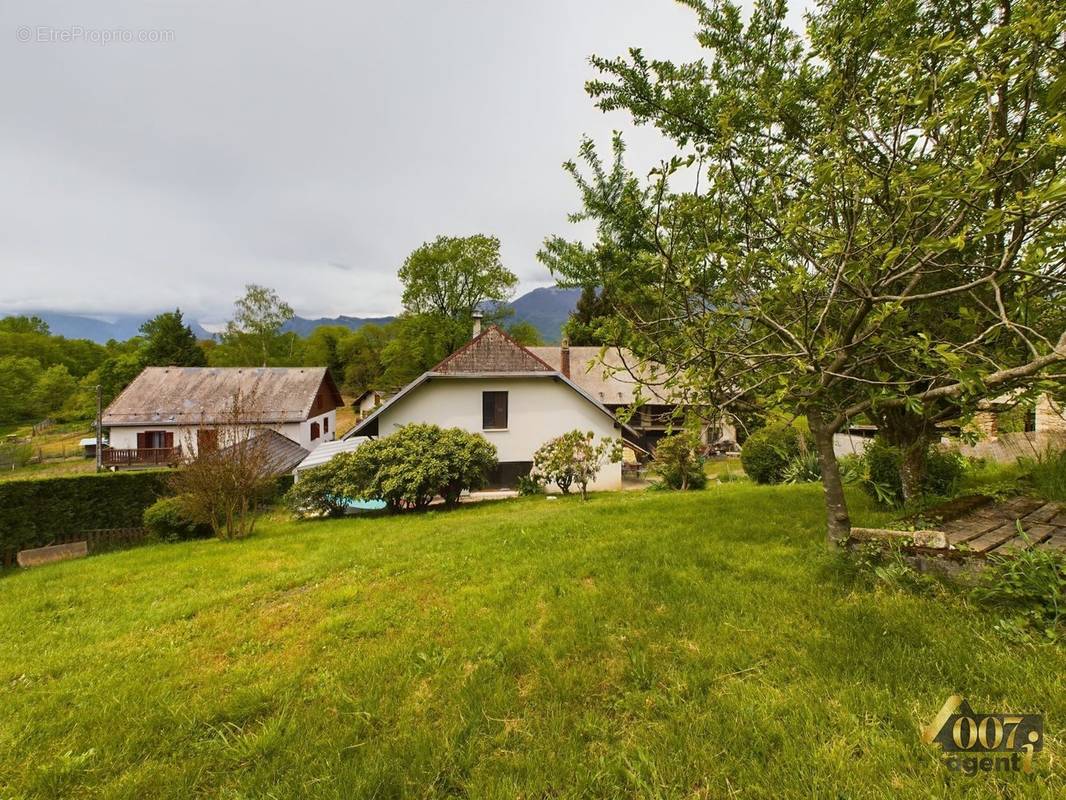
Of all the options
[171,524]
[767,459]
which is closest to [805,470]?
[767,459]

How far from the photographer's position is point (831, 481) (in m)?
3.94

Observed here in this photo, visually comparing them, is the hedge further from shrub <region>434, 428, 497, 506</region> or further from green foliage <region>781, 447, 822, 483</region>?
green foliage <region>781, 447, 822, 483</region>

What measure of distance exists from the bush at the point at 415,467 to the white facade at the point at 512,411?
2.97 m

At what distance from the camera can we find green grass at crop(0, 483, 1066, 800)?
6.88 ft

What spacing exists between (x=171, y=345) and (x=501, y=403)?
148 ft

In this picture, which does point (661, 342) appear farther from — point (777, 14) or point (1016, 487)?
point (1016, 487)

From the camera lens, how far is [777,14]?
429cm

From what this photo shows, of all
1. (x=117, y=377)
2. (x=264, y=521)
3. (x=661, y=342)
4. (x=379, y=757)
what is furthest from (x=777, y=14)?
(x=117, y=377)

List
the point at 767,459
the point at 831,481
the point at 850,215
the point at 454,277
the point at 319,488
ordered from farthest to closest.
A: the point at 454,277, the point at 767,459, the point at 319,488, the point at 831,481, the point at 850,215

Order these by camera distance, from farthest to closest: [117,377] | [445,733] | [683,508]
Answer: [117,377], [683,508], [445,733]

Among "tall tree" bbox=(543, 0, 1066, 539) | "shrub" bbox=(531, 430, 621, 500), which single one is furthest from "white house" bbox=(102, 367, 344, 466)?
"tall tree" bbox=(543, 0, 1066, 539)

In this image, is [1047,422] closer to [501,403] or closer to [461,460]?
[461,460]

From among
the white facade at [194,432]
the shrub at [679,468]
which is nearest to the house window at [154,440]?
the white facade at [194,432]

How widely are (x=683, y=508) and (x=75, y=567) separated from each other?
11704 mm
